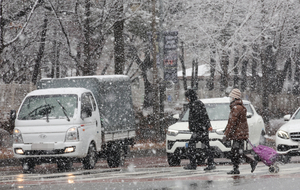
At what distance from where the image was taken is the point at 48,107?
44.9ft

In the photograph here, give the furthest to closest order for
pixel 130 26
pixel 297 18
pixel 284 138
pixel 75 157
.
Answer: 1. pixel 130 26
2. pixel 297 18
3. pixel 284 138
4. pixel 75 157

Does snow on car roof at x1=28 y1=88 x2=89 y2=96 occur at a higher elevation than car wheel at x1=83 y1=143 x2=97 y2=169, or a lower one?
higher

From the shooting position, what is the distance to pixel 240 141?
1096 cm

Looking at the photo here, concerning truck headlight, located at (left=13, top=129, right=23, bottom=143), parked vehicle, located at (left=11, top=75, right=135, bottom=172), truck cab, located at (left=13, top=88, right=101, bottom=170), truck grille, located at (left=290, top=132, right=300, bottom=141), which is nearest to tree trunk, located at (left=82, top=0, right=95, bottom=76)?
parked vehicle, located at (left=11, top=75, right=135, bottom=172)

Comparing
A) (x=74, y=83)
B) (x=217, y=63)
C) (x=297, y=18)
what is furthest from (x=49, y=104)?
(x=297, y=18)

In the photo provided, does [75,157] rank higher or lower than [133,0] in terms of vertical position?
lower

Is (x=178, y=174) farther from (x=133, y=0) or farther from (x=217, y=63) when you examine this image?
(x=217, y=63)

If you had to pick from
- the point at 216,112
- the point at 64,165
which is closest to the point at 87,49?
the point at 216,112

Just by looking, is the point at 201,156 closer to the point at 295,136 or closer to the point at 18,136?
the point at 295,136

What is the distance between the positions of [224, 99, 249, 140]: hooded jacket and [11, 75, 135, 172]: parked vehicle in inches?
146

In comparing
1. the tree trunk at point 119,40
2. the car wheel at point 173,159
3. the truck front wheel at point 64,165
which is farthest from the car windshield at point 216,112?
the tree trunk at point 119,40

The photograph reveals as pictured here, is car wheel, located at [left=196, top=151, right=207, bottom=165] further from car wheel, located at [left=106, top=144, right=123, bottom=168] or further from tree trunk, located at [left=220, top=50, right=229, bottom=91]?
tree trunk, located at [left=220, top=50, right=229, bottom=91]

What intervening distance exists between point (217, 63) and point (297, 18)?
640cm

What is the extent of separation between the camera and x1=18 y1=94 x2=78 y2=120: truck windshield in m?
13.5
